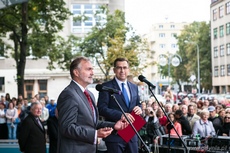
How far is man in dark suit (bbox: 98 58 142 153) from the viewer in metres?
7.72

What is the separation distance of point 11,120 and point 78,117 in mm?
15149

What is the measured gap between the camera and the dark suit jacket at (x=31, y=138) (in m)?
9.73

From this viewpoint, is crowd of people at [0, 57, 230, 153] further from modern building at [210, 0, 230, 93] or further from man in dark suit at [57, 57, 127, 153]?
modern building at [210, 0, 230, 93]

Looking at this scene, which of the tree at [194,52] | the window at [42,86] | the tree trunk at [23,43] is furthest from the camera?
the tree at [194,52]

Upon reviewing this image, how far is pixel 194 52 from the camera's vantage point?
3570 inches

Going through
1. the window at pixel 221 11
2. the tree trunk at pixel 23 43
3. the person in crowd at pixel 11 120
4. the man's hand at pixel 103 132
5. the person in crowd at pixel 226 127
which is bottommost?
the person in crowd at pixel 11 120

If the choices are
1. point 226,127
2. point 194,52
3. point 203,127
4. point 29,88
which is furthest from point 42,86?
point 203,127

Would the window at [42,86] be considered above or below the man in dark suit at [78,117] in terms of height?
below

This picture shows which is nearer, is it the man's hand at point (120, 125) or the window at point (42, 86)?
the man's hand at point (120, 125)

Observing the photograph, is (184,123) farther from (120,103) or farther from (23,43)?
(23,43)

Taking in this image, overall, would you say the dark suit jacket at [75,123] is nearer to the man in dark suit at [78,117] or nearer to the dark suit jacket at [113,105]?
the man in dark suit at [78,117]

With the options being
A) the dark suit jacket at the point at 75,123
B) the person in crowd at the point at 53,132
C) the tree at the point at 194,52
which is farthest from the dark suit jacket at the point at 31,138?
the tree at the point at 194,52

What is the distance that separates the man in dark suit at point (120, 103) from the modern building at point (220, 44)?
67.6 m

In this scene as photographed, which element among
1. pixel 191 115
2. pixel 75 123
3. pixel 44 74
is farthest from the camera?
pixel 44 74
